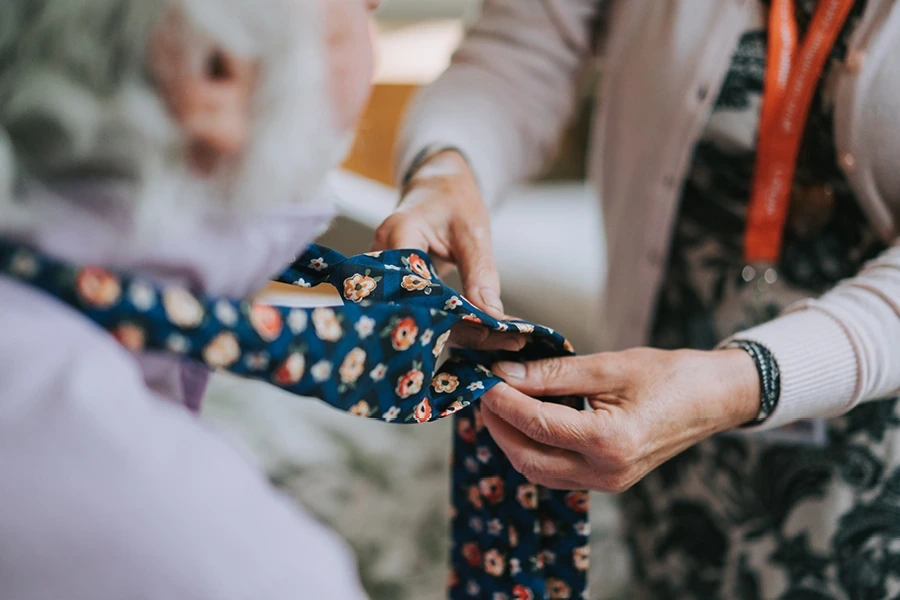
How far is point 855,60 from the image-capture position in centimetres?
58

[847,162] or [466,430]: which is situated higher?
[847,162]

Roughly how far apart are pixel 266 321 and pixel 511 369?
21cm

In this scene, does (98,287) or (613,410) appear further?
(613,410)

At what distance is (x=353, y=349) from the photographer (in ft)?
1.31

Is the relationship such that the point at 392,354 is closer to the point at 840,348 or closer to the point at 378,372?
the point at 378,372

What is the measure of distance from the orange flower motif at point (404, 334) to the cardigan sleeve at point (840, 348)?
283 millimetres

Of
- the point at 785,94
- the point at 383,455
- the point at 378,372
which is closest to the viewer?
the point at 378,372

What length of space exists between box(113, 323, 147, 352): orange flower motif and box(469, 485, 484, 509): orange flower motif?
1.04ft

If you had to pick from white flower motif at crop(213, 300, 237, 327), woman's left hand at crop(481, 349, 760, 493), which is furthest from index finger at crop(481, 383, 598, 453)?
white flower motif at crop(213, 300, 237, 327)

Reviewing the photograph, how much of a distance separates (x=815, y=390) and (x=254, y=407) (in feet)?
2.51

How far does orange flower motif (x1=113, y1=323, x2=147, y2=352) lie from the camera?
1.09ft

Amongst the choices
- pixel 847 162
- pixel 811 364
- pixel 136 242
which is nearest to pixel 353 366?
pixel 136 242

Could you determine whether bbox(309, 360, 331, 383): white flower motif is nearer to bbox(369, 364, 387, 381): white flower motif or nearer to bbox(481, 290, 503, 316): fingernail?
bbox(369, 364, 387, 381): white flower motif

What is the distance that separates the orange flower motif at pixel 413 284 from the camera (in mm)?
484
